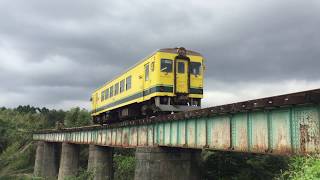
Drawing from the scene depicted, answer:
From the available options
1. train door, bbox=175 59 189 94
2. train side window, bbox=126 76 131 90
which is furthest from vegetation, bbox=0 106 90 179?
train door, bbox=175 59 189 94

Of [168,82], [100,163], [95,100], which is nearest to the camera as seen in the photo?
[168,82]

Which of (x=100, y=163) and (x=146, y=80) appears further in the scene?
(x=100, y=163)

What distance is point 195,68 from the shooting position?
66.1ft

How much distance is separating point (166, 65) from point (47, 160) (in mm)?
39942

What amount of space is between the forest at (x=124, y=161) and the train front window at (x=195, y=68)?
19.9 ft

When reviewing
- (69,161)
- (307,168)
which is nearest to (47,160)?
(69,161)

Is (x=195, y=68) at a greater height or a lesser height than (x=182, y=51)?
lesser

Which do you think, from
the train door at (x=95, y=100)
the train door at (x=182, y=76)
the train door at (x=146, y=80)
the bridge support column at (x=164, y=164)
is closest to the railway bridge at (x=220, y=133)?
the bridge support column at (x=164, y=164)

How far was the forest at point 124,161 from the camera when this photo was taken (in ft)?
30.3

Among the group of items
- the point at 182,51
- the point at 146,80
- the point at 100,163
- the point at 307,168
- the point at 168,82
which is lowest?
the point at 100,163

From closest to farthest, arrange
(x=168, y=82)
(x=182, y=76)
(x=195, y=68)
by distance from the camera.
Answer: (x=168, y=82) < (x=182, y=76) < (x=195, y=68)

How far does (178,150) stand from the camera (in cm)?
1942

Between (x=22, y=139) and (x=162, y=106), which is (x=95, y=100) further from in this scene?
(x=22, y=139)

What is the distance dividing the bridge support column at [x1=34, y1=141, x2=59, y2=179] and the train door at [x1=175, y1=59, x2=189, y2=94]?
1513 inches
